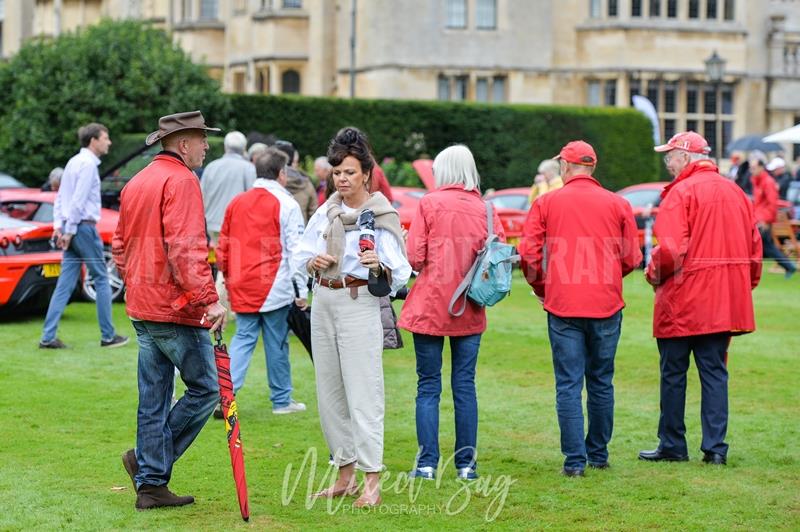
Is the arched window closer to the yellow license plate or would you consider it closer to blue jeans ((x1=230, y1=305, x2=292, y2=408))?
the yellow license plate

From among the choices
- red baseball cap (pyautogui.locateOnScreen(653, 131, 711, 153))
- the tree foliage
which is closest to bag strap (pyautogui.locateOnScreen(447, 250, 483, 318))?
red baseball cap (pyautogui.locateOnScreen(653, 131, 711, 153))

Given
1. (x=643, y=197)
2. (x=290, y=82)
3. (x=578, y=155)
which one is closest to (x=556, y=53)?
(x=290, y=82)

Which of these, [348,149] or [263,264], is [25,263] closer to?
[263,264]

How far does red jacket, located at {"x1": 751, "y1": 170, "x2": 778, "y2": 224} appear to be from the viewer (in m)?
23.8

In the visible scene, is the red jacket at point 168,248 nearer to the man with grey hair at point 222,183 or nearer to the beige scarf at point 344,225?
the beige scarf at point 344,225

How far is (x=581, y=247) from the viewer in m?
8.99

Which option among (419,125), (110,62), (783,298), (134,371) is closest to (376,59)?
(419,125)

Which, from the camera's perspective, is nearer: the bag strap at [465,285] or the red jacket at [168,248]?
the red jacket at [168,248]

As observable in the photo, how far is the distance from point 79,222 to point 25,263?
1.97 m

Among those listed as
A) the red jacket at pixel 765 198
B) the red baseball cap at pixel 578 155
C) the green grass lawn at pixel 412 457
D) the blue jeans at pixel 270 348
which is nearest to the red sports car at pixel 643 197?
the red jacket at pixel 765 198

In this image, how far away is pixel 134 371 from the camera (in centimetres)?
1302

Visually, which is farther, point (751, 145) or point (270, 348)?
point (751, 145)

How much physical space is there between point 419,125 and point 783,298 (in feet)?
A: 57.5

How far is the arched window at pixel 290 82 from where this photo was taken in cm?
4741
